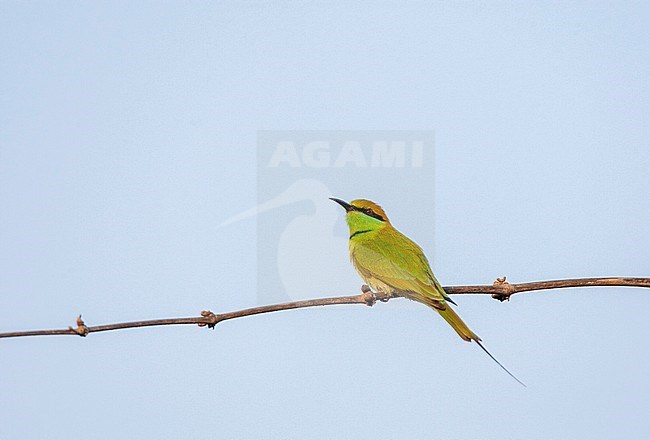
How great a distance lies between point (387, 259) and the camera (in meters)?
2.10

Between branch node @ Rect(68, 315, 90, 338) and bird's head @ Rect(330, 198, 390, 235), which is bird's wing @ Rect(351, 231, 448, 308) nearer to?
bird's head @ Rect(330, 198, 390, 235)

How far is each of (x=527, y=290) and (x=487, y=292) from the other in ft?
0.31

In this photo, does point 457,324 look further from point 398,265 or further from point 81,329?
point 81,329

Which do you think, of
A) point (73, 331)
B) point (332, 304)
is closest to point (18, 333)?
point (73, 331)

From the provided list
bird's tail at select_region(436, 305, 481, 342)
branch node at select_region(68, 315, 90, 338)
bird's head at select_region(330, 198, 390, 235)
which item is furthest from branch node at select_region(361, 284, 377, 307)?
bird's head at select_region(330, 198, 390, 235)

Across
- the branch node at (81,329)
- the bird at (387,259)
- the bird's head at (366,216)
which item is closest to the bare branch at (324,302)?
the branch node at (81,329)

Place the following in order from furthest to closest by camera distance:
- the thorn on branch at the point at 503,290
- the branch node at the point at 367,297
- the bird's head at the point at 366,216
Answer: the bird's head at the point at 366,216 < the branch node at the point at 367,297 < the thorn on branch at the point at 503,290

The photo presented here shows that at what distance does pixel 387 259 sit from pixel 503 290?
949 millimetres

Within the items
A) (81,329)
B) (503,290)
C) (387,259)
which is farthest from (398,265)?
(81,329)

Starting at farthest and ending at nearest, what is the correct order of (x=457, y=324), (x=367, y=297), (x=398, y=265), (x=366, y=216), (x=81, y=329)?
(x=366, y=216) < (x=398, y=265) < (x=457, y=324) < (x=367, y=297) < (x=81, y=329)

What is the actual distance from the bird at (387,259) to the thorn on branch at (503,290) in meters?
0.46

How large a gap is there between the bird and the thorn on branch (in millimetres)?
462

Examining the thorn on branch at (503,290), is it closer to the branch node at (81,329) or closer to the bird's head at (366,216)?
the branch node at (81,329)

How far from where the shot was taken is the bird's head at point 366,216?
2178 mm
